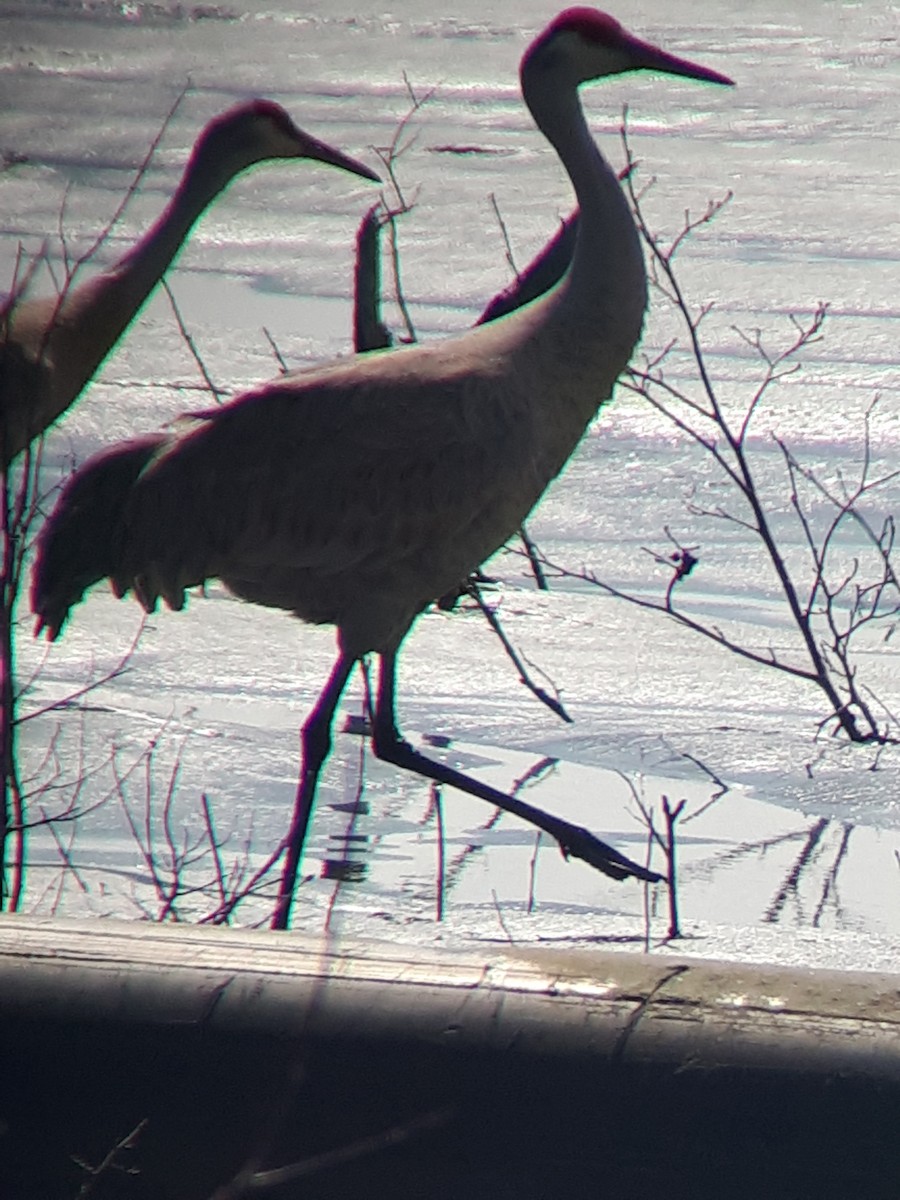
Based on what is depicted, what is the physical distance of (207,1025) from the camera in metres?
2.66

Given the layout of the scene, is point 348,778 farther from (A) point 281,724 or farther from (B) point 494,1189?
(B) point 494,1189

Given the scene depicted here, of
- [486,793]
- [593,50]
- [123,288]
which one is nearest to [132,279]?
[123,288]

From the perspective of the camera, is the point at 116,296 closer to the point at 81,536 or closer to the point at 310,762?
the point at 81,536

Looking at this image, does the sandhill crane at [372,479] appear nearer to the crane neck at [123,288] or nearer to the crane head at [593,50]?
the crane head at [593,50]

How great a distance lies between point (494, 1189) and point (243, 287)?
24.5 feet

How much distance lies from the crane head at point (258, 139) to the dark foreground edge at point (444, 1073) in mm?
2907

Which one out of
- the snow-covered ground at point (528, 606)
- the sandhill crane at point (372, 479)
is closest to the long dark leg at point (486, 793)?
the sandhill crane at point (372, 479)

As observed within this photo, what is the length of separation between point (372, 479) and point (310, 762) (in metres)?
0.59

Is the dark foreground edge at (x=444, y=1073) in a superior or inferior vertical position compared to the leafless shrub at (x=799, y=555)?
superior

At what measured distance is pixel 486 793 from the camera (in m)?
4.83

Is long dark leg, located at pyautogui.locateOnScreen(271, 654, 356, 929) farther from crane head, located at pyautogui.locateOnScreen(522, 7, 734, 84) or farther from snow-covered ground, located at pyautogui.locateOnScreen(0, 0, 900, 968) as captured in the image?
crane head, located at pyautogui.locateOnScreen(522, 7, 734, 84)

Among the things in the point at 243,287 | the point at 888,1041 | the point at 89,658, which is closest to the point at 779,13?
the point at 243,287

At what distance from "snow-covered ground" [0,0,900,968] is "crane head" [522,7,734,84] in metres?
1.53

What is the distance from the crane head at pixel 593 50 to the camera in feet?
16.3
